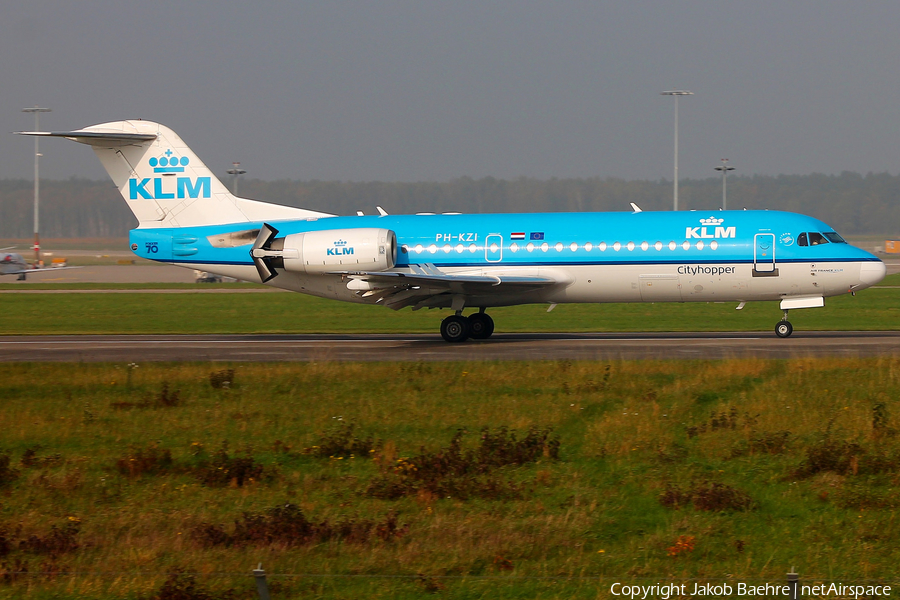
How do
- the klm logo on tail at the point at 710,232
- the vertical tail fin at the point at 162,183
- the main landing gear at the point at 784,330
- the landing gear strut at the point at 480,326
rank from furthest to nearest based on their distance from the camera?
the vertical tail fin at the point at 162,183 < the landing gear strut at the point at 480,326 < the main landing gear at the point at 784,330 < the klm logo on tail at the point at 710,232

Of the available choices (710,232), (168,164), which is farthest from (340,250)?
(710,232)

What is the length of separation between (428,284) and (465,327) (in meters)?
2.66

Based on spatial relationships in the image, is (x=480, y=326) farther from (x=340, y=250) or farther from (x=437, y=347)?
(x=340, y=250)

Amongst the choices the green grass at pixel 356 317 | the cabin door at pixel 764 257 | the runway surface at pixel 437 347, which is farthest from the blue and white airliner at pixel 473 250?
the green grass at pixel 356 317

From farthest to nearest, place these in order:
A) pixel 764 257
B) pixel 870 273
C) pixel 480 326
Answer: pixel 480 326, pixel 764 257, pixel 870 273

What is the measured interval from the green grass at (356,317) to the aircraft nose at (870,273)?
563 centimetres

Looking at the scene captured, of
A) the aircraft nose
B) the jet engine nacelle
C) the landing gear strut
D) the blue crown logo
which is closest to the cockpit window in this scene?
the aircraft nose

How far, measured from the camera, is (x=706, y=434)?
504 inches

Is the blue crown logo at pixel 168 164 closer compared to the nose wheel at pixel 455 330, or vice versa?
the nose wheel at pixel 455 330

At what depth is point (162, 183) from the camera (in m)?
28.7

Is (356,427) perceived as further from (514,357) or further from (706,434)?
(514,357)

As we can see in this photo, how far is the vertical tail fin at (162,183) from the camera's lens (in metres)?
28.7

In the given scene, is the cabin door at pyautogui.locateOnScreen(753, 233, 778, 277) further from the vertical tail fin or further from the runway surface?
the vertical tail fin

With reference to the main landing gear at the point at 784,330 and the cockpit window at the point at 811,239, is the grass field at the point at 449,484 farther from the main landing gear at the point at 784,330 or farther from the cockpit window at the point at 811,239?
the main landing gear at the point at 784,330
